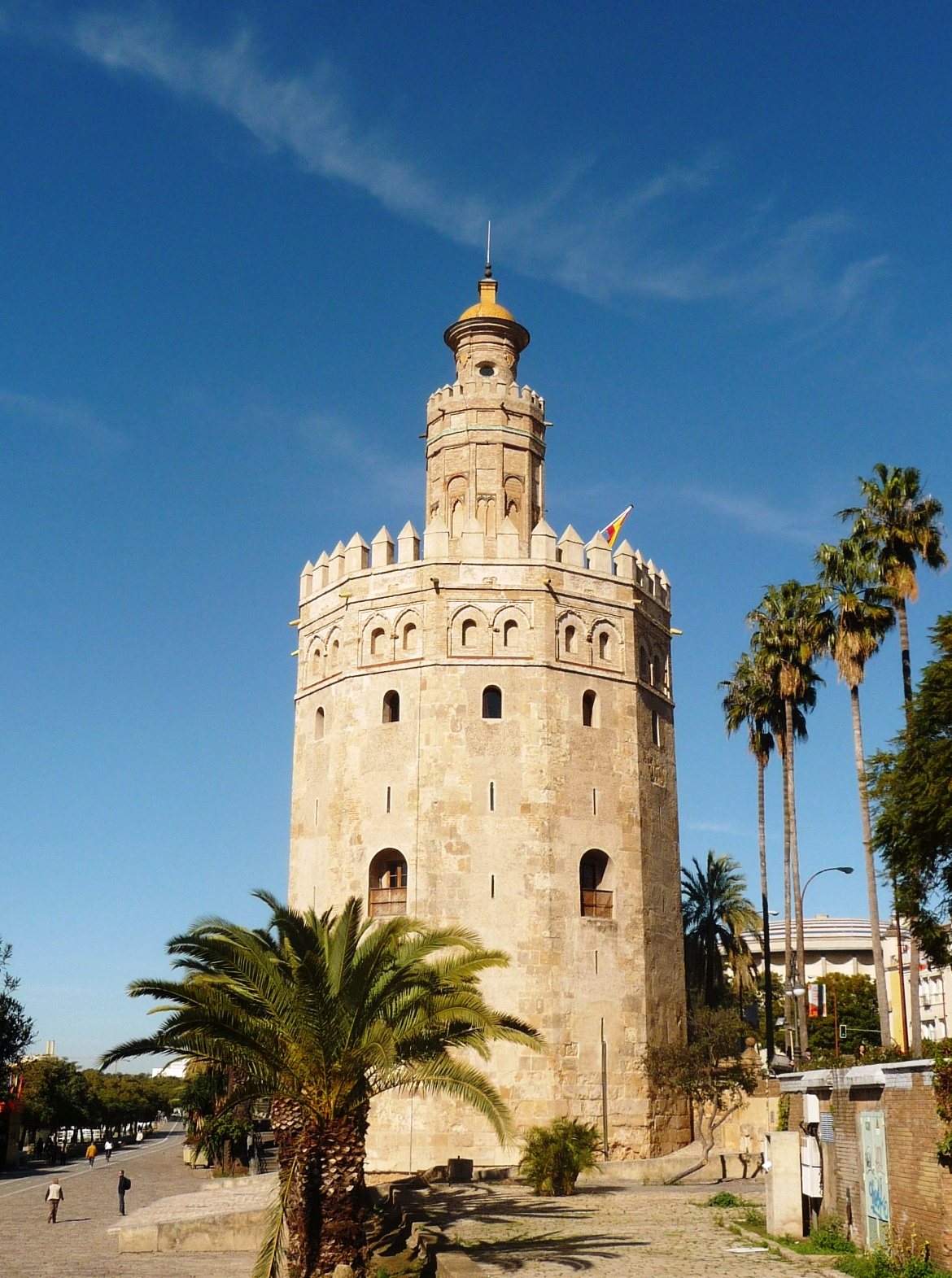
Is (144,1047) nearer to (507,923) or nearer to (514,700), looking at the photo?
(507,923)

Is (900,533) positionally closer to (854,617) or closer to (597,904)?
(854,617)

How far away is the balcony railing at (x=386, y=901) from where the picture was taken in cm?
2902

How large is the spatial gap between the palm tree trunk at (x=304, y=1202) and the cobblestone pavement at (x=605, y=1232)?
2.21 meters

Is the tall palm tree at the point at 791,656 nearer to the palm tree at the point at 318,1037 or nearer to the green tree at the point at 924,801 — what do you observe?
the green tree at the point at 924,801

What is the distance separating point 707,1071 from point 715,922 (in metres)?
12.4

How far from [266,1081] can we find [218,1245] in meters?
6.16

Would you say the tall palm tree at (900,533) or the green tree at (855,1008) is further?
the green tree at (855,1008)

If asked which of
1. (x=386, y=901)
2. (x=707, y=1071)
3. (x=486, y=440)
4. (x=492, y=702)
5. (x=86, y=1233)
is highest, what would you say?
(x=486, y=440)

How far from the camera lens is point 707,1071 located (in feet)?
93.7

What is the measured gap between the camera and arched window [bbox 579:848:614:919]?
29.5m

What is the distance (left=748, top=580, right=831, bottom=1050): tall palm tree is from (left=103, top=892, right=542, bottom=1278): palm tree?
16.4 metres

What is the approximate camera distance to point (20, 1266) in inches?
734

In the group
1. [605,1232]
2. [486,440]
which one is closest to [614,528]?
[486,440]

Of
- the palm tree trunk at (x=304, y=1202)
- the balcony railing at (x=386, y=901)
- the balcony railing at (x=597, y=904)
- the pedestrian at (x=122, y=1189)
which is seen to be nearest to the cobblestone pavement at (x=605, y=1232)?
the palm tree trunk at (x=304, y=1202)
